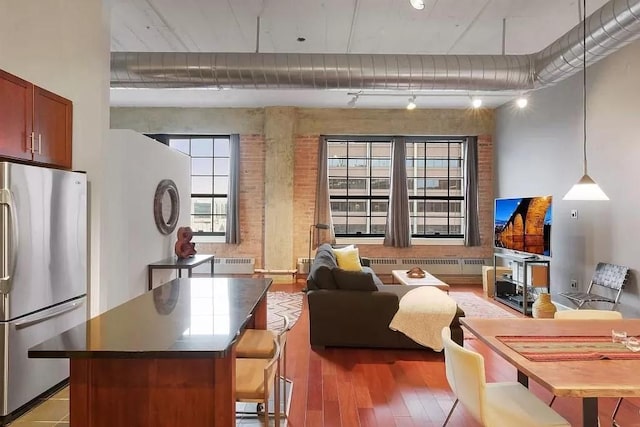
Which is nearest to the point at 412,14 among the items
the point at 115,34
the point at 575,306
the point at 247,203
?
the point at 115,34

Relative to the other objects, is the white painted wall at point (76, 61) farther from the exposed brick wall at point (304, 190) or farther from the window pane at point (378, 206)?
the window pane at point (378, 206)

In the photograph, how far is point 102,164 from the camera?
3.71 m

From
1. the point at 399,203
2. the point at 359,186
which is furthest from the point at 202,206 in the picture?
the point at 399,203

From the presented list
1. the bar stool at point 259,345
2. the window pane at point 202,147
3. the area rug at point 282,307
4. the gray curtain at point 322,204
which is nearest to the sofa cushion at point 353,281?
the area rug at point 282,307

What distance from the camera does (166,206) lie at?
17.7 ft

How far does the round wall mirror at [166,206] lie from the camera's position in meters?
5.08

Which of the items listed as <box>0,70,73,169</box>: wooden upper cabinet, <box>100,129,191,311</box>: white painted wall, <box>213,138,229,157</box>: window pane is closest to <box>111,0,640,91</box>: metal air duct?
<box>100,129,191,311</box>: white painted wall

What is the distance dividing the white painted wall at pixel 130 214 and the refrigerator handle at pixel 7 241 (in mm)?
1261

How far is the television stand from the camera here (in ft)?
17.9

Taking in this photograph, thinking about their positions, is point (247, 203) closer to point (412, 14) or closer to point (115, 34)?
point (115, 34)

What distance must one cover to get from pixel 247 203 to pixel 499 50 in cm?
500

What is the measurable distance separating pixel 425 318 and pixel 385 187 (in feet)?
14.9

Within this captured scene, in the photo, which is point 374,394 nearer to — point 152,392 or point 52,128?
point 152,392

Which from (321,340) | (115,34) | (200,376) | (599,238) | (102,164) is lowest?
(321,340)
